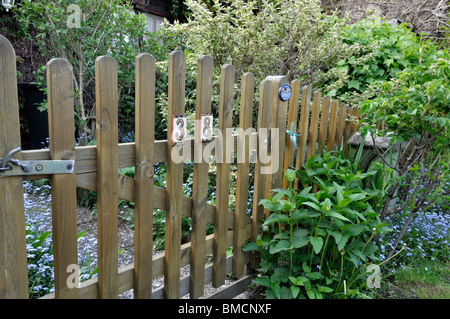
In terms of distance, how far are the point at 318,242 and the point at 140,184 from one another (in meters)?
1.04

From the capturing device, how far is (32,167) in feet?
4.22

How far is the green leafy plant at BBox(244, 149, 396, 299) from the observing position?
2014 mm

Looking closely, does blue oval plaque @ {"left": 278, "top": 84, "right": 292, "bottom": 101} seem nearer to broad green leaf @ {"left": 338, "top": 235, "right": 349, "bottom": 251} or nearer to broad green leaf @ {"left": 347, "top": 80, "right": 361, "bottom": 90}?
broad green leaf @ {"left": 338, "top": 235, "right": 349, "bottom": 251}

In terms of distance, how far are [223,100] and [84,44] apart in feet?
9.35

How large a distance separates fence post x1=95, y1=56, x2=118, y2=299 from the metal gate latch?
0.15 m

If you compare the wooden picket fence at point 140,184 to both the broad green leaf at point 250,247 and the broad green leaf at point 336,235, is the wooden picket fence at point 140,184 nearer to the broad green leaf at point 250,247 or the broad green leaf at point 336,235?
the broad green leaf at point 250,247

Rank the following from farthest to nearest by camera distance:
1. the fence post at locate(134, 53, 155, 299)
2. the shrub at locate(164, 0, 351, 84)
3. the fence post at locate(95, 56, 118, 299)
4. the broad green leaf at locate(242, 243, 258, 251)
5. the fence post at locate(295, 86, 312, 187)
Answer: the shrub at locate(164, 0, 351, 84) < the fence post at locate(295, 86, 312, 187) < the broad green leaf at locate(242, 243, 258, 251) < the fence post at locate(134, 53, 155, 299) < the fence post at locate(95, 56, 118, 299)

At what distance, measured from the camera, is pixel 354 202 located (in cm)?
212

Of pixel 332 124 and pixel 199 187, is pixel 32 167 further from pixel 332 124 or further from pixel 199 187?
pixel 332 124

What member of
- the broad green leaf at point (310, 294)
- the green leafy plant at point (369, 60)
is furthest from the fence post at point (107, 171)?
the green leafy plant at point (369, 60)

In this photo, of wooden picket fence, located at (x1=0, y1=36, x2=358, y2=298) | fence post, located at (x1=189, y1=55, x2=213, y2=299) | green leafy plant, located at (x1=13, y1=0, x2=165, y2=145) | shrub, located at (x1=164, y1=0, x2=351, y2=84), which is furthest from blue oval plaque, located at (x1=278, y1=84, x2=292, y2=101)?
green leafy plant, located at (x1=13, y1=0, x2=165, y2=145)

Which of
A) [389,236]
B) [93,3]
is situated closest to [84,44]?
[93,3]

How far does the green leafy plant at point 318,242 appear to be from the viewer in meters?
2.01
